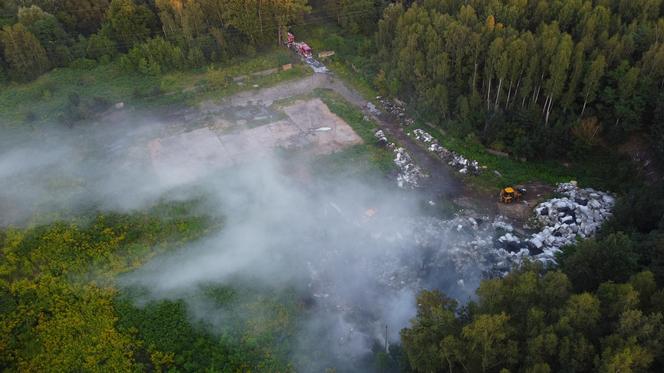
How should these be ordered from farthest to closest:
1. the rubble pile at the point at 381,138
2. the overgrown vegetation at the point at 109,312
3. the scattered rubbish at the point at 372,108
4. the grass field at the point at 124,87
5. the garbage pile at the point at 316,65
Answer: the garbage pile at the point at 316,65 < the grass field at the point at 124,87 < the scattered rubbish at the point at 372,108 < the rubble pile at the point at 381,138 < the overgrown vegetation at the point at 109,312

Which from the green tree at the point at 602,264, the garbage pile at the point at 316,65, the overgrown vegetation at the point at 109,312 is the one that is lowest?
the overgrown vegetation at the point at 109,312

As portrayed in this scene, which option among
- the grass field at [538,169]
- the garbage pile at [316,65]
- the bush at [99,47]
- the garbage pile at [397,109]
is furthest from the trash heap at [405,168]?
the bush at [99,47]

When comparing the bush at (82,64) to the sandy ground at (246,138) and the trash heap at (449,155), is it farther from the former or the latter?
the trash heap at (449,155)

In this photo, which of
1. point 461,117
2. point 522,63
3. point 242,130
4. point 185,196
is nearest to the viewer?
point 185,196

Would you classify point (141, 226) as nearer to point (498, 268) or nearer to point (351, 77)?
point (498, 268)

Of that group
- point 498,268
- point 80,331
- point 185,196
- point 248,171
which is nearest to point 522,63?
point 498,268

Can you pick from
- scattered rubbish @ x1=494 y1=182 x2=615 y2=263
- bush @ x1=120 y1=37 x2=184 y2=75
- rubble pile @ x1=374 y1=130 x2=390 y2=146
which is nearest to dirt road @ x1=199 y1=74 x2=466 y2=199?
rubble pile @ x1=374 y1=130 x2=390 y2=146

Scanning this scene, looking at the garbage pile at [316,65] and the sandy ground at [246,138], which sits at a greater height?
the garbage pile at [316,65]
